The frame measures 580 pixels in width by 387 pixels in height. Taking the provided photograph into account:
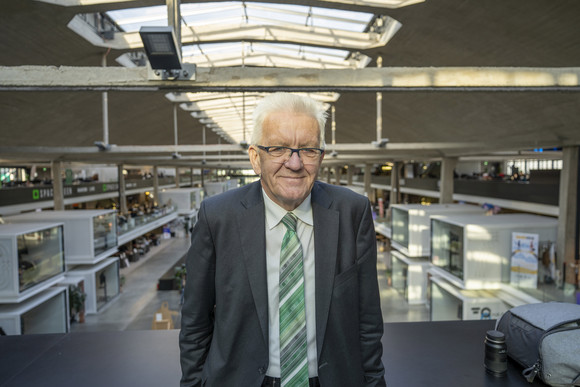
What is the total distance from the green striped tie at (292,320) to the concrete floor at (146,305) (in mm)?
10586

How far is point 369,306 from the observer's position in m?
1.62

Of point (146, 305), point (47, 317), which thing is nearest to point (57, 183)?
point (146, 305)

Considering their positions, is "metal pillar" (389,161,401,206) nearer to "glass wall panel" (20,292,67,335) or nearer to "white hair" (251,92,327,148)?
"glass wall panel" (20,292,67,335)

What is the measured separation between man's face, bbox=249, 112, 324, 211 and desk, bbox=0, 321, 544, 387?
3.78 feet

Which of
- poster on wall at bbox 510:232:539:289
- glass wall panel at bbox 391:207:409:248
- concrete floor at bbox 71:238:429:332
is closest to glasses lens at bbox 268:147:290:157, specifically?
poster on wall at bbox 510:232:539:289

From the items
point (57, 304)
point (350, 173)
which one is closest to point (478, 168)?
point (350, 173)

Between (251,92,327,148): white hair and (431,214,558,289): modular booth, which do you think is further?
(431,214,558,289): modular booth

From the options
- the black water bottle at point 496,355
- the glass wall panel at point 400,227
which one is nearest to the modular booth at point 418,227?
the glass wall panel at point 400,227

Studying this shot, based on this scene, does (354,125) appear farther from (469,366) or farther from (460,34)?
(469,366)

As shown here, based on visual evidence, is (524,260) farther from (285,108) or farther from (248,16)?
(285,108)

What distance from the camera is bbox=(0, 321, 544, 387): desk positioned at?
197cm

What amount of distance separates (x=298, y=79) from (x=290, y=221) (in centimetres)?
150

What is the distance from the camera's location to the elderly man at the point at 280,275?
58.4 inches

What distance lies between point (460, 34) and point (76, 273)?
559 inches
